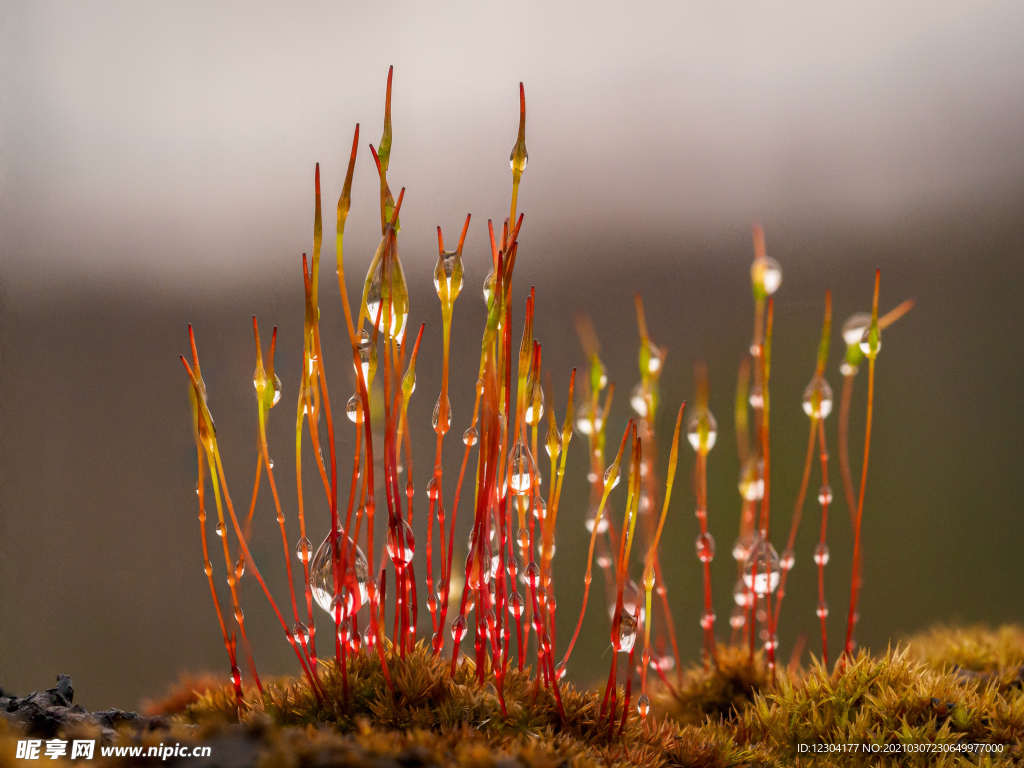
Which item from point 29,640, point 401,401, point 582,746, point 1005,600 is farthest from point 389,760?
point 1005,600

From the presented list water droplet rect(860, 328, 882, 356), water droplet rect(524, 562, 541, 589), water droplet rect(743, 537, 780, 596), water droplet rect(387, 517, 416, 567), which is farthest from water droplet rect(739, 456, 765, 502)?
water droplet rect(387, 517, 416, 567)

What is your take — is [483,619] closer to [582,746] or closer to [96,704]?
[582,746]

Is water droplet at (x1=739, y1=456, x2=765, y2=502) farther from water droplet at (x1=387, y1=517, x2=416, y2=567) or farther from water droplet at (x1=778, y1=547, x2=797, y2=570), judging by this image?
water droplet at (x1=387, y1=517, x2=416, y2=567)

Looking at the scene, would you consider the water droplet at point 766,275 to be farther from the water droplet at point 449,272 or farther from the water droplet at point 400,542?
the water droplet at point 400,542

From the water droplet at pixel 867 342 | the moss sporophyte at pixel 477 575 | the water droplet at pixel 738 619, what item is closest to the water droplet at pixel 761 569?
the moss sporophyte at pixel 477 575

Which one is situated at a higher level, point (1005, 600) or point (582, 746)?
point (582, 746)

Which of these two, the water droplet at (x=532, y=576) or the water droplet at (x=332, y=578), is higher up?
the water droplet at (x=332, y=578)

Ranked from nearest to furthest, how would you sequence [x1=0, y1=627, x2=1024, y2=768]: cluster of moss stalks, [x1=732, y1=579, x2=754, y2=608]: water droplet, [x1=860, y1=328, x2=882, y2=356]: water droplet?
[x1=0, y1=627, x2=1024, y2=768]: cluster of moss stalks < [x1=860, y1=328, x2=882, y2=356]: water droplet < [x1=732, y1=579, x2=754, y2=608]: water droplet
